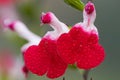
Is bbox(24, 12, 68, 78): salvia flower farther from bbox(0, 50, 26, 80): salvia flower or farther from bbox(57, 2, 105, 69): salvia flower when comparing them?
bbox(0, 50, 26, 80): salvia flower

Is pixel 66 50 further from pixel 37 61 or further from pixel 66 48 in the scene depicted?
pixel 37 61

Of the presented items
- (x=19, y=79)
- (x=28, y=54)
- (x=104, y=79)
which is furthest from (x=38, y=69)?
(x=104, y=79)

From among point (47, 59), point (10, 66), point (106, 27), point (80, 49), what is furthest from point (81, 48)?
point (106, 27)

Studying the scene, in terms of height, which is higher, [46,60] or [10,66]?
[46,60]

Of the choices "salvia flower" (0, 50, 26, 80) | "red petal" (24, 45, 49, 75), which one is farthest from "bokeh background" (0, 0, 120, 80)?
"red petal" (24, 45, 49, 75)

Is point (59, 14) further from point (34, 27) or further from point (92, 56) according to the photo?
point (92, 56)

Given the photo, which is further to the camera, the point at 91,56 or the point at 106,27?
the point at 106,27

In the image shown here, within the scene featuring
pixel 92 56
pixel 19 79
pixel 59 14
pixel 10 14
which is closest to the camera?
pixel 92 56

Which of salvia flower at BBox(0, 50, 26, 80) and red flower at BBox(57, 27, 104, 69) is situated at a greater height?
red flower at BBox(57, 27, 104, 69)
